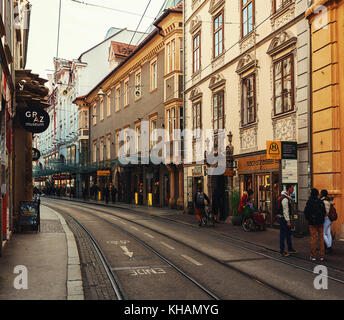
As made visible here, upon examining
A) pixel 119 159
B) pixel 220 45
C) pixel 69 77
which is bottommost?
pixel 119 159

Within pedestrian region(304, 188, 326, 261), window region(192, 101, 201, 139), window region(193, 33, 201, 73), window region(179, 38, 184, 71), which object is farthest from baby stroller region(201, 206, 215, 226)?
window region(179, 38, 184, 71)

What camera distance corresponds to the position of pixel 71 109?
58.0m

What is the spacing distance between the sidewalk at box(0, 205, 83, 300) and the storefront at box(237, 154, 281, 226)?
740 centimetres

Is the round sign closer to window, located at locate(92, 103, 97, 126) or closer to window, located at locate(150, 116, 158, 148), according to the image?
window, located at locate(150, 116, 158, 148)

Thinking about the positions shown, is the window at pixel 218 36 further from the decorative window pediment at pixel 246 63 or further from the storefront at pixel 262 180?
the storefront at pixel 262 180

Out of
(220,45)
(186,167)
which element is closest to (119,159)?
(186,167)

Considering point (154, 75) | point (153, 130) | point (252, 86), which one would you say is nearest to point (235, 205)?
point (252, 86)

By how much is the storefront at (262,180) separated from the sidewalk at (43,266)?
7.40m

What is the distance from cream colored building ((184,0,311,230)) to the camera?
14.7 m

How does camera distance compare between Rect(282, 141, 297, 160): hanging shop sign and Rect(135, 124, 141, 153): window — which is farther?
Rect(135, 124, 141, 153): window

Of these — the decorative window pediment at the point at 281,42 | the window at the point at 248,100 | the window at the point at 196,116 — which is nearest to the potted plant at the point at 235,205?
the window at the point at 248,100

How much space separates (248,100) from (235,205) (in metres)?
4.51

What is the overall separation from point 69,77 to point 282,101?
49.3 meters
